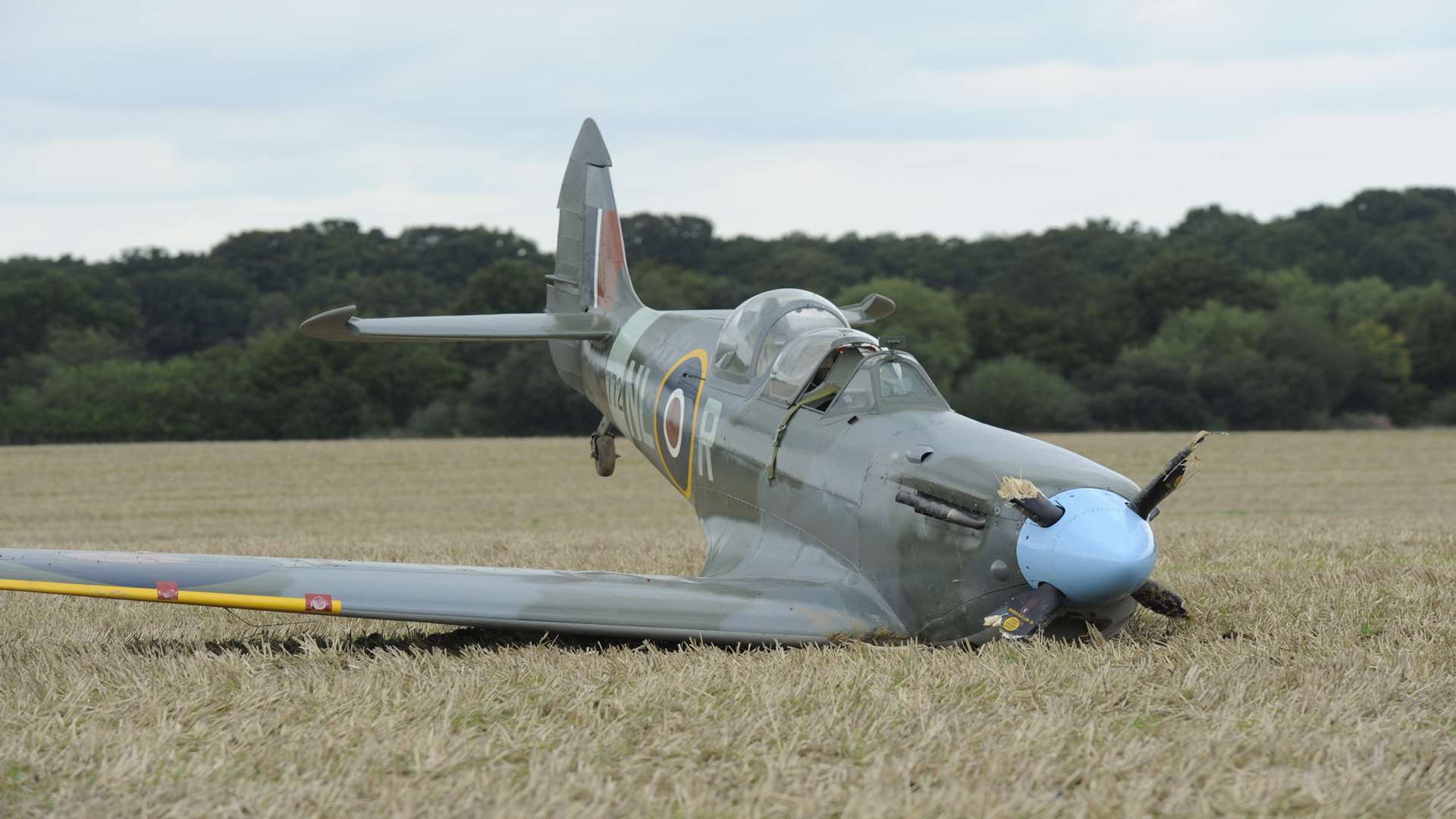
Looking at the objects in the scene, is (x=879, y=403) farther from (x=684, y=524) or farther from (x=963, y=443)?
(x=684, y=524)

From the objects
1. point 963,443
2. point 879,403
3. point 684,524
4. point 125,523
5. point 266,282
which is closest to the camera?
point 963,443

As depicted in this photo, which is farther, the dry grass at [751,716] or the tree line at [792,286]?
the tree line at [792,286]

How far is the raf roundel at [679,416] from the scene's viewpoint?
32.5 feet

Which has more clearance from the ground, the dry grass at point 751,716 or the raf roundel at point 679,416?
the raf roundel at point 679,416

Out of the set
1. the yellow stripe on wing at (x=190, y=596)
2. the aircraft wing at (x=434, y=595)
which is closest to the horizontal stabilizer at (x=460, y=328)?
the aircraft wing at (x=434, y=595)

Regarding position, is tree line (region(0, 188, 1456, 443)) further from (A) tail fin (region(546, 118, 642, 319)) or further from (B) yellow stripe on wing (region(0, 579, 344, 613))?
(B) yellow stripe on wing (region(0, 579, 344, 613))

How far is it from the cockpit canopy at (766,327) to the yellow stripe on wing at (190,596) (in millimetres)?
3414

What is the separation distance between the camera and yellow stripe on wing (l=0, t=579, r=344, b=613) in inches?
256

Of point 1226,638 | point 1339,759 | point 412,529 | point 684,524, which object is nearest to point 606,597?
point 1226,638

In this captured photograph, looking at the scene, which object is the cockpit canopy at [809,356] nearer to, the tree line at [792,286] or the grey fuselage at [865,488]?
the grey fuselage at [865,488]

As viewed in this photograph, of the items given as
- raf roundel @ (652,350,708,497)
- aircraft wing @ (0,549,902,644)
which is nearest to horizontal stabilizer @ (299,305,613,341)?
raf roundel @ (652,350,708,497)

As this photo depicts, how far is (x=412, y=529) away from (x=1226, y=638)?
1744cm

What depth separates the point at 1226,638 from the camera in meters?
6.43

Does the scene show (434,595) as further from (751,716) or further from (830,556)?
(751,716)
